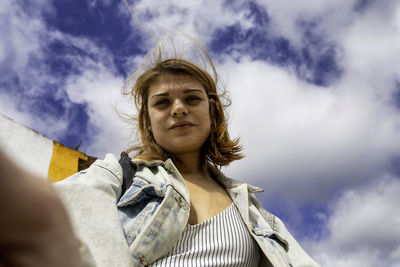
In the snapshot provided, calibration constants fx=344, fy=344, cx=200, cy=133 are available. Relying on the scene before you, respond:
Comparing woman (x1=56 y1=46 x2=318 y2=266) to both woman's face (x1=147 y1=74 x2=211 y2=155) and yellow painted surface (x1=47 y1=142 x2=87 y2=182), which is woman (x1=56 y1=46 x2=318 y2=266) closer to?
woman's face (x1=147 y1=74 x2=211 y2=155)

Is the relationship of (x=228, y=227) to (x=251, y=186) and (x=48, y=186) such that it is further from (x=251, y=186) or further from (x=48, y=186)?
(x=48, y=186)

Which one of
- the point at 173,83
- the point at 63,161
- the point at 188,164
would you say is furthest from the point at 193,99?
the point at 63,161

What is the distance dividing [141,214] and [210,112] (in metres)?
1.02

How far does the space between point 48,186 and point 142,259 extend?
3.87ft

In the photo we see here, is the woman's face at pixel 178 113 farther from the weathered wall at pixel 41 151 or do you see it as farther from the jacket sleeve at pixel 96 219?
the weathered wall at pixel 41 151

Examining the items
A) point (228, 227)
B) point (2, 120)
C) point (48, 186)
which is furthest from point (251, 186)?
point (2, 120)

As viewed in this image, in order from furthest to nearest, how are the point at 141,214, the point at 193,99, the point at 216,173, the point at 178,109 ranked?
the point at 216,173, the point at 193,99, the point at 178,109, the point at 141,214

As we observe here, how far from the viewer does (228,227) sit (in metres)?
1.68

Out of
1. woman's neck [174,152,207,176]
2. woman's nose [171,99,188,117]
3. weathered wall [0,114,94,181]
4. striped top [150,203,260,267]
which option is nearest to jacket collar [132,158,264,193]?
woman's neck [174,152,207,176]

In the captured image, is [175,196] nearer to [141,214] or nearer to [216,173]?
[141,214]

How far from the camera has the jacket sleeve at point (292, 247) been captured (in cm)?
197

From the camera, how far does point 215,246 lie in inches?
60.0

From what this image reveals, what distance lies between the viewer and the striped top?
146 centimetres

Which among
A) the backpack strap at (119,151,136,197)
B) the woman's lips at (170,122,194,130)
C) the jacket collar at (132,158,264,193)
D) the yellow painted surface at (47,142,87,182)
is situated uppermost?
the yellow painted surface at (47,142,87,182)
